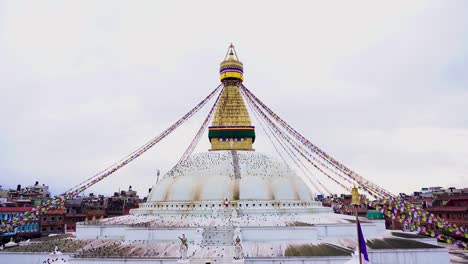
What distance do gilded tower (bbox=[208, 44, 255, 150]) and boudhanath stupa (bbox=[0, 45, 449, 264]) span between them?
0.06 metres

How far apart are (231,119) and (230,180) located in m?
4.76

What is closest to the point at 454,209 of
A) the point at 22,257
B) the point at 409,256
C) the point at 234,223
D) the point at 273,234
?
the point at 409,256

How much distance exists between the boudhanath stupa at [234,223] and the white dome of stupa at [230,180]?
5 cm

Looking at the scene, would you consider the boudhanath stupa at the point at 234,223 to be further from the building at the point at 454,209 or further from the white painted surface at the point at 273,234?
the building at the point at 454,209

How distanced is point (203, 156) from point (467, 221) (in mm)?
21441

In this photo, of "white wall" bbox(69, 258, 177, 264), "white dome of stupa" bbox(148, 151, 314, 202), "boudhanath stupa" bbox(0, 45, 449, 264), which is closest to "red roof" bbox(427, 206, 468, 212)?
"boudhanath stupa" bbox(0, 45, 449, 264)

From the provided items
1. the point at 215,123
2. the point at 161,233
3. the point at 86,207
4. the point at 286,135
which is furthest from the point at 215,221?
the point at 86,207

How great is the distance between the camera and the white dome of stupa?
16203 millimetres

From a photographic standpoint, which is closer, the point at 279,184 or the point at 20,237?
the point at 279,184

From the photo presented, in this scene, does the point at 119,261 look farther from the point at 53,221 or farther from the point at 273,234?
the point at 53,221

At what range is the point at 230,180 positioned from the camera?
16641mm

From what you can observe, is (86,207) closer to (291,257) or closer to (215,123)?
(215,123)

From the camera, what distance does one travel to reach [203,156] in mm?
18594

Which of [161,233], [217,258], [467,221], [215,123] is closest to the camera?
[217,258]
